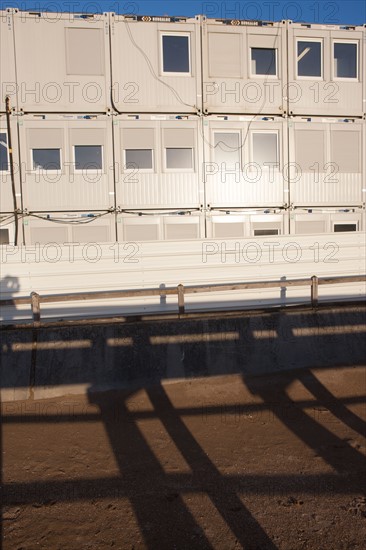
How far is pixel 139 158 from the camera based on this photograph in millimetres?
11484

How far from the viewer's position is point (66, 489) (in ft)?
14.5

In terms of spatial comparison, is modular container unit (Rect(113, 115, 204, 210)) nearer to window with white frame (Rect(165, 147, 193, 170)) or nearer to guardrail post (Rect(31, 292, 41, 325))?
window with white frame (Rect(165, 147, 193, 170))

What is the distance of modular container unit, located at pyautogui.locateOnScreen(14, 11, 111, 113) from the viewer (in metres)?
10.9

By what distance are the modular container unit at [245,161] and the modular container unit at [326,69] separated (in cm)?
100

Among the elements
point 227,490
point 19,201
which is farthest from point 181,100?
point 227,490

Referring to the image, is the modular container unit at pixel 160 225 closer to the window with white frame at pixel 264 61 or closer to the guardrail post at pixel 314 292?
the guardrail post at pixel 314 292

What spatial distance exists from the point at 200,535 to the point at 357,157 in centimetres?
1116

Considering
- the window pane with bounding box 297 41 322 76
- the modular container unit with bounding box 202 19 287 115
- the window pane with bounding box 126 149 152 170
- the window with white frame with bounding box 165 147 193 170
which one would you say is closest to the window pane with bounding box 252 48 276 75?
the modular container unit with bounding box 202 19 287 115

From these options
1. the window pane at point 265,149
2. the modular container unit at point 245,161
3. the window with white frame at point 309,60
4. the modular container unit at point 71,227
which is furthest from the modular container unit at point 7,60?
the window with white frame at point 309,60

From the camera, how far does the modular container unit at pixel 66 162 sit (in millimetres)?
11062

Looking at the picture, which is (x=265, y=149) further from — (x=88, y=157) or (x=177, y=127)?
(x=88, y=157)

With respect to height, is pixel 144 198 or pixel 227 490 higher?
pixel 144 198

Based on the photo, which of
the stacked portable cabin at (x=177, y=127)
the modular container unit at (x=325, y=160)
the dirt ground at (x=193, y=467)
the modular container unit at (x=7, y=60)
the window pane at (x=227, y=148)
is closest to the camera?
the dirt ground at (x=193, y=467)

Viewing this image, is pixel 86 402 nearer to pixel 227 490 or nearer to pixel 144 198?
pixel 227 490
